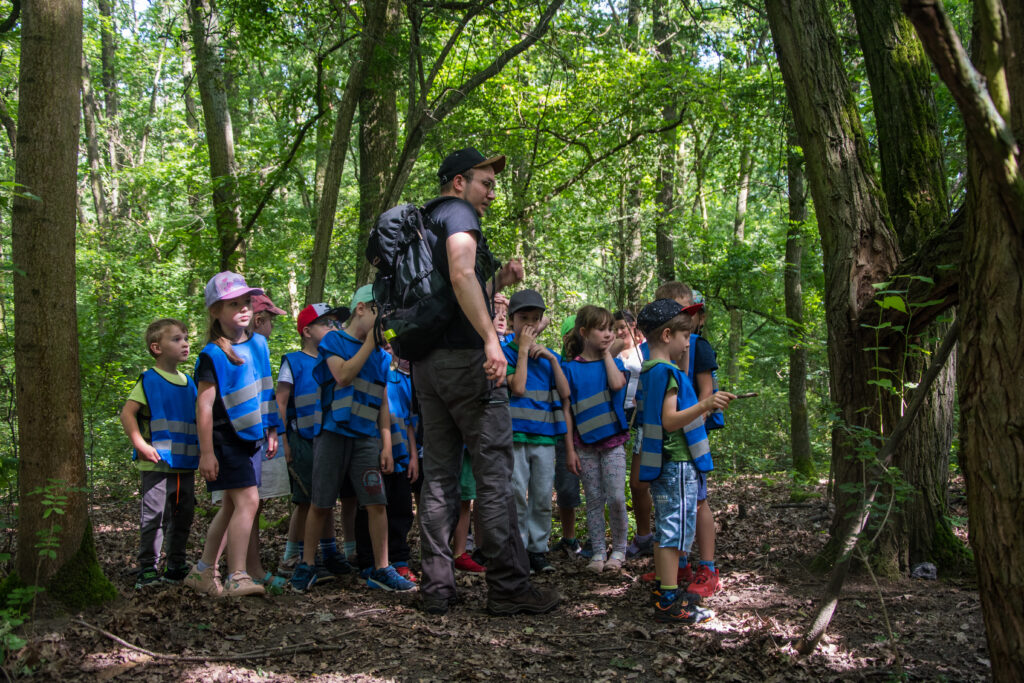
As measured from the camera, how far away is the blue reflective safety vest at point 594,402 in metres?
5.32

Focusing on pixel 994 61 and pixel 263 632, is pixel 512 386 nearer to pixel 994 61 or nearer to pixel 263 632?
pixel 263 632

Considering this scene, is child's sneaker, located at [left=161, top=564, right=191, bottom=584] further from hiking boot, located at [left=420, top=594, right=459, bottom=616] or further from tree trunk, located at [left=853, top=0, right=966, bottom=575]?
tree trunk, located at [left=853, top=0, right=966, bottom=575]

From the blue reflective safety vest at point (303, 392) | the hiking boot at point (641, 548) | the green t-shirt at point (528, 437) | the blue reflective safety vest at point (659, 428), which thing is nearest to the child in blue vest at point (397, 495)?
the blue reflective safety vest at point (303, 392)

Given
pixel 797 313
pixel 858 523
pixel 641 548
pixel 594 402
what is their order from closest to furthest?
pixel 858 523
pixel 594 402
pixel 641 548
pixel 797 313

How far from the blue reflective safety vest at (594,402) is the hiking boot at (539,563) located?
918 mm

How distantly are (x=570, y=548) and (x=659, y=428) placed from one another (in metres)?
2.11

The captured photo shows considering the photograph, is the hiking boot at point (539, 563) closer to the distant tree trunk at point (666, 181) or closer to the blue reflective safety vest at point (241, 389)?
the blue reflective safety vest at point (241, 389)

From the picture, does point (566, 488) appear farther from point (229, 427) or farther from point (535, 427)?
point (229, 427)

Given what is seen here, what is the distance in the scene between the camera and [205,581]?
445 centimetres

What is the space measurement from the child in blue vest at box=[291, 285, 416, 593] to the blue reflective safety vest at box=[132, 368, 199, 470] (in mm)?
892

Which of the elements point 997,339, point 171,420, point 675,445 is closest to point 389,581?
point 171,420

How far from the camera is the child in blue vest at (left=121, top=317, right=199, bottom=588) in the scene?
189 inches

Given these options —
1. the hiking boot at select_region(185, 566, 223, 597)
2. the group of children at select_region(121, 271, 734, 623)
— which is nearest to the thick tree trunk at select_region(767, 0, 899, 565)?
the group of children at select_region(121, 271, 734, 623)

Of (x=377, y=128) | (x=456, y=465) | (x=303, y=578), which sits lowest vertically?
(x=303, y=578)
